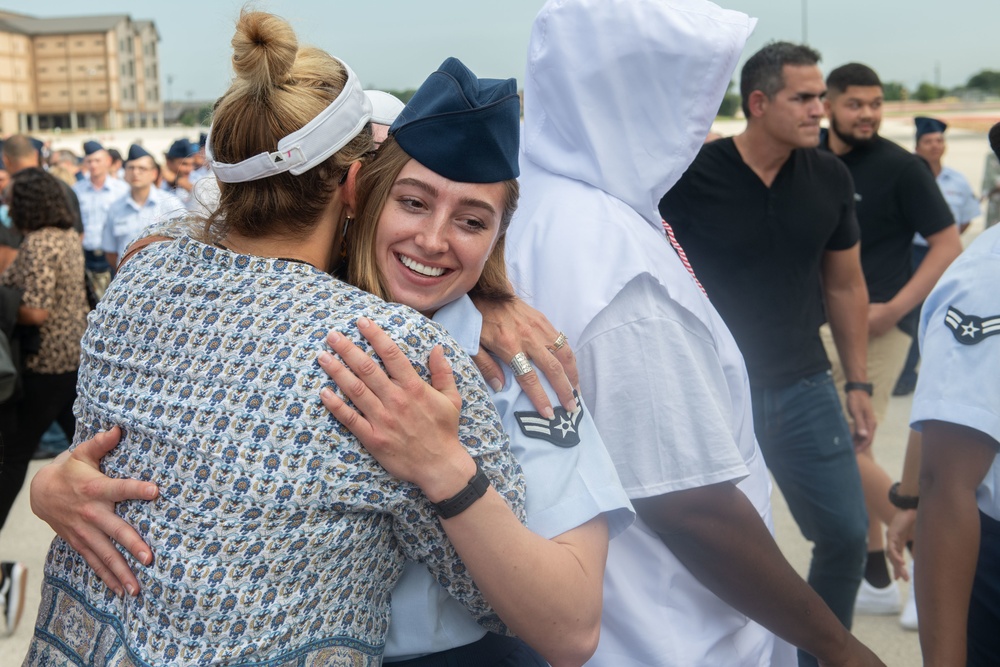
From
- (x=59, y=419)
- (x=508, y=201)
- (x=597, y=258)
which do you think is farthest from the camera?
(x=59, y=419)

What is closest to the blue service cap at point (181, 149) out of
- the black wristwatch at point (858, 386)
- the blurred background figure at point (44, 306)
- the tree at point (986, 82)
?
the blurred background figure at point (44, 306)

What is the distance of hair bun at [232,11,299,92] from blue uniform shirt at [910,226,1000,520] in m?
1.34

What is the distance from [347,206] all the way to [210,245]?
0.77 feet

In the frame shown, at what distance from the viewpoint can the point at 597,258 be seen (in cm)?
184

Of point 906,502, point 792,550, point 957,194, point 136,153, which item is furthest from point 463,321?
point 957,194

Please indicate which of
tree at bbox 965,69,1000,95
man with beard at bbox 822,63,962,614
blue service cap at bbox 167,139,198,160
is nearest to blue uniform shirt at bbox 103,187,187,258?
blue service cap at bbox 167,139,198,160

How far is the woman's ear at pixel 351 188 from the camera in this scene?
1.55 m

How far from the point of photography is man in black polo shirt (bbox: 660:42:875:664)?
140 inches

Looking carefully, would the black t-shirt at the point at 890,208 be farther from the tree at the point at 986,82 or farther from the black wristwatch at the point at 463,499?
the tree at the point at 986,82

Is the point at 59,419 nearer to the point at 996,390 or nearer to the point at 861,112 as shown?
the point at 861,112

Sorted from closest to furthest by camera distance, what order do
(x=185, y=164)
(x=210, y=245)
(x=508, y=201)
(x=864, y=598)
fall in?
(x=210, y=245) < (x=508, y=201) < (x=864, y=598) < (x=185, y=164)

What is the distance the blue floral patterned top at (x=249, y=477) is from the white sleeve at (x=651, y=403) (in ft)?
1.18

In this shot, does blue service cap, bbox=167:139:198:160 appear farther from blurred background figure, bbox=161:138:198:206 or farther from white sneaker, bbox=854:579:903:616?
white sneaker, bbox=854:579:903:616

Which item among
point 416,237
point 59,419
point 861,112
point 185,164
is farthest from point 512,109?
point 185,164
